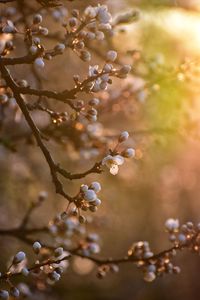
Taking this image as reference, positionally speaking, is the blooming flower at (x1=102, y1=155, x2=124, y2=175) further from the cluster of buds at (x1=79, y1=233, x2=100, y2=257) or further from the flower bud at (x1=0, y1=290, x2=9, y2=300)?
the cluster of buds at (x1=79, y1=233, x2=100, y2=257)

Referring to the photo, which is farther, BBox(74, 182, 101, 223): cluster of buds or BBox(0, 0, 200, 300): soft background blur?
BBox(0, 0, 200, 300): soft background blur

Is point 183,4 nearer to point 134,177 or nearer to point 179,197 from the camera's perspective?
point 134,177

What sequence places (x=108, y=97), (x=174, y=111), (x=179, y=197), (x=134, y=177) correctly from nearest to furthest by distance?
(x=108, y=97) < (x=174, y=111) < (x=134, y=177) < (x=179, y=197)

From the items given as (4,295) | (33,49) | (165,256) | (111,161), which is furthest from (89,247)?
(33,49)

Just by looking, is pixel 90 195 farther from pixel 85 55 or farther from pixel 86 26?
pixel 86 26

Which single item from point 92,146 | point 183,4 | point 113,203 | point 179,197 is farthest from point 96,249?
point 179,197

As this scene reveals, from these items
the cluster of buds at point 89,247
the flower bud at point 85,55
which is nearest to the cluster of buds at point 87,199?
the flower bud at point 85,55

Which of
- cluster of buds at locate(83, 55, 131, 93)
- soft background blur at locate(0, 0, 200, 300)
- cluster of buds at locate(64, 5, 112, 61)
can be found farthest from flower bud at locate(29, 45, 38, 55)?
soft background blur at locate(0, 0, 200, 300)

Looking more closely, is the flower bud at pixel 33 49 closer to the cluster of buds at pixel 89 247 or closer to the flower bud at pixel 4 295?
the flower bud at pixel 4 295
